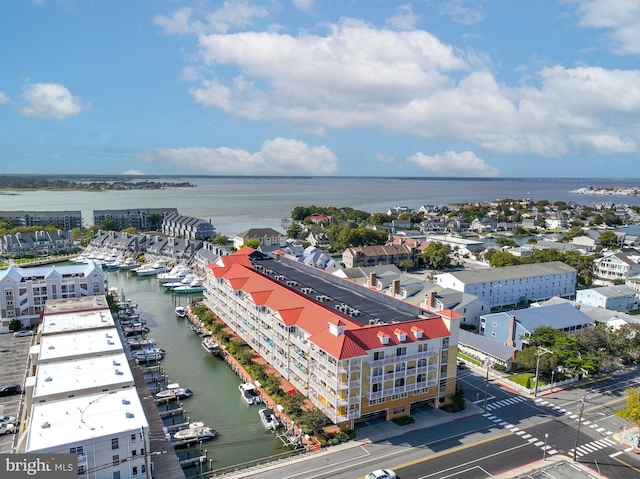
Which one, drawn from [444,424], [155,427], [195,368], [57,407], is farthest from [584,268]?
[57,407]

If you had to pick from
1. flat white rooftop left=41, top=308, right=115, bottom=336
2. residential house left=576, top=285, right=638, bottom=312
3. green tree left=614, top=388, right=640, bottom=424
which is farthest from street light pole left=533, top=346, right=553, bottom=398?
flat white rooftop left=41, top=308, right=115, bottom=336

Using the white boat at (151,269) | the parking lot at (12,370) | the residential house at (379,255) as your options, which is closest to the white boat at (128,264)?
the white boat at (151,269)

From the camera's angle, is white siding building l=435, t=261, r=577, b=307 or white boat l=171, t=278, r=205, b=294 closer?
white siding building l=435, t=261, r=577, b=307

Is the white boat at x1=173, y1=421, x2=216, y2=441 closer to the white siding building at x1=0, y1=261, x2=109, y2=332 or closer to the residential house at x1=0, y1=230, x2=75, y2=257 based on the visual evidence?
the white siding building at x1=0, y1=261, x2=109, y2=332

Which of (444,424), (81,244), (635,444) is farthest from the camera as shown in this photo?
(81,244)

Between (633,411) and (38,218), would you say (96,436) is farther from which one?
(38,218)

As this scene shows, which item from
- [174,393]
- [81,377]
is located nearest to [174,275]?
[174,393]

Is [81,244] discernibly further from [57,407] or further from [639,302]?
[639,302]

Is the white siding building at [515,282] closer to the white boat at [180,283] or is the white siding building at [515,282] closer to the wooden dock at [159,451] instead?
the white boat at [180,283]
